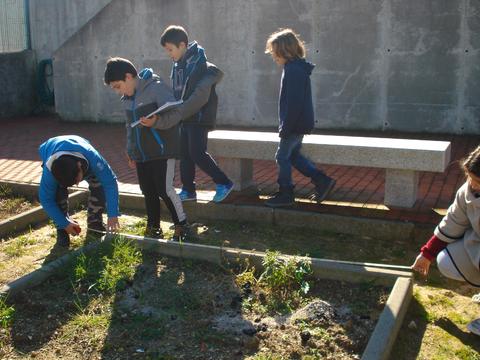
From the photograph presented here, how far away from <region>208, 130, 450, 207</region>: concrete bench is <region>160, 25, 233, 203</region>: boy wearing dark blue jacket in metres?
0.39

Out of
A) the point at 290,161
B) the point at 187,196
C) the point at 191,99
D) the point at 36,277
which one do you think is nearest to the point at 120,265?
the point at 36,277

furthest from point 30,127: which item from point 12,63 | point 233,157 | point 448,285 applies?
point 448,285

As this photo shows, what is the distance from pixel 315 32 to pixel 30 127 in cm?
659

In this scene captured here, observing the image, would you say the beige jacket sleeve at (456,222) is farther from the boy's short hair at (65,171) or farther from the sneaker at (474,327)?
the boy's short hair at (65,171)

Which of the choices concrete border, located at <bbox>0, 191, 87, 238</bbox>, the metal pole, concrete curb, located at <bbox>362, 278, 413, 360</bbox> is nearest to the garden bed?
concrete curb, located at <bbox>362, 278, 413, 360</bbox>

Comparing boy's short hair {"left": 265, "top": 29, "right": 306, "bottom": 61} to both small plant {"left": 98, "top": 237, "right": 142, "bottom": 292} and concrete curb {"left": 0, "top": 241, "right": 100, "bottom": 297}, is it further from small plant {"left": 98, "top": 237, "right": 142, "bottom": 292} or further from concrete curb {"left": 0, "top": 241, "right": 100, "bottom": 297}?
concrete curb {"left": 0, "top": 241, "right": 100, "bottom": 297}

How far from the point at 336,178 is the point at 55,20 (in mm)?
10665

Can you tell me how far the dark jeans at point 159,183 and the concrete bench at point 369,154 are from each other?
4.39ft

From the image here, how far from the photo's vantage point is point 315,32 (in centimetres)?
1055

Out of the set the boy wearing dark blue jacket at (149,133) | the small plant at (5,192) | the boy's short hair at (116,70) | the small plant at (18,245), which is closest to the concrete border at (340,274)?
the boy wearing dark blue jacket at (149,133)

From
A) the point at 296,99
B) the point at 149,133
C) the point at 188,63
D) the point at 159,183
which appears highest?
the point at 188,63

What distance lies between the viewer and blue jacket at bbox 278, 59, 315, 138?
563 centimetres

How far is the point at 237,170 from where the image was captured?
265 inches

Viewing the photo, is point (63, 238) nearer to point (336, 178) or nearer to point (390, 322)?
point (390, 322)
